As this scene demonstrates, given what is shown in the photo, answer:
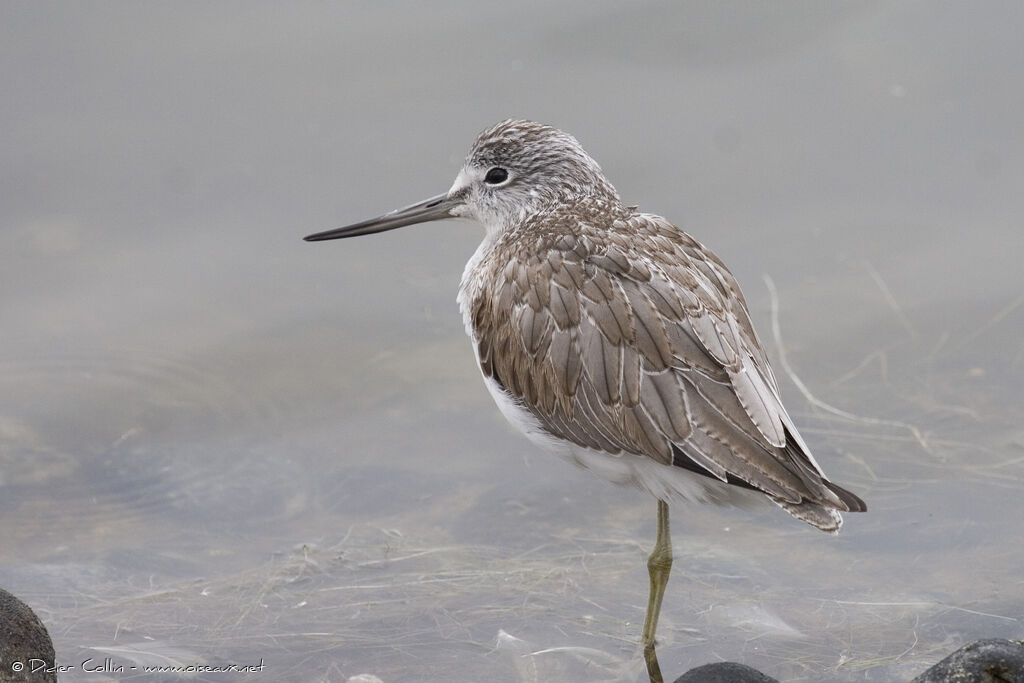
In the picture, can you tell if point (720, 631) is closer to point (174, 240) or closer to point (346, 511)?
point (346, 511)

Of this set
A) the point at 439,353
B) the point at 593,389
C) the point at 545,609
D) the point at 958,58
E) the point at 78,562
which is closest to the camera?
the point at 593,389

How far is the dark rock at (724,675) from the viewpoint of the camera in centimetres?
550

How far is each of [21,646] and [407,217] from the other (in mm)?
3078

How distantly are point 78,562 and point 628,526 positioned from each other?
9.14 ft

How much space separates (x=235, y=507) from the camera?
7.57m

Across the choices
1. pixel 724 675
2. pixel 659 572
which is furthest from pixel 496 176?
pixel 724 675

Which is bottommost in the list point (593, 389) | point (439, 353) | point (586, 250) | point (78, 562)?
point (78, 562)

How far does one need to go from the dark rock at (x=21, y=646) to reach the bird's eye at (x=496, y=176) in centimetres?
303

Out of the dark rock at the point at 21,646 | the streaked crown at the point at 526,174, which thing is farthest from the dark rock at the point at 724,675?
the dark rock at the point at 21,646

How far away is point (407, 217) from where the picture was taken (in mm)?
7066

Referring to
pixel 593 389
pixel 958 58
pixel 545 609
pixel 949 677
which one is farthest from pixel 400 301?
pixel 949 677

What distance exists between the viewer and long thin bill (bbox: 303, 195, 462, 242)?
7.02 metres

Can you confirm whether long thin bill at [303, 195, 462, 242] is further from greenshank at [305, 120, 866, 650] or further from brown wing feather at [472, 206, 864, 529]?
brown wing feather at [472, 206, 864, 529]

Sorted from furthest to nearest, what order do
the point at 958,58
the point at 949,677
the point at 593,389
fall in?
the point at 958,58 → the point at 593,389 → the point at 949,677
